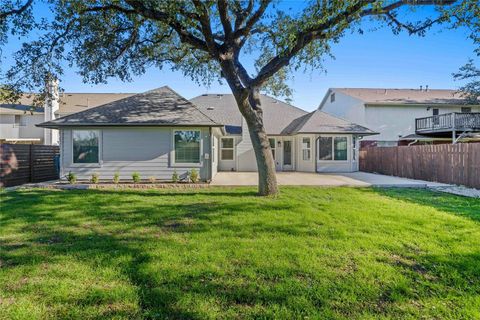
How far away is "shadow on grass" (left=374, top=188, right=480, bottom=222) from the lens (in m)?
7.14

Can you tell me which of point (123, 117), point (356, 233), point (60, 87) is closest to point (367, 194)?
point (356, 233)

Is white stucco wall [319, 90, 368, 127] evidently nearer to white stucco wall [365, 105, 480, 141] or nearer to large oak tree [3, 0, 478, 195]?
white stucco wall [365, 105, 480, 141]

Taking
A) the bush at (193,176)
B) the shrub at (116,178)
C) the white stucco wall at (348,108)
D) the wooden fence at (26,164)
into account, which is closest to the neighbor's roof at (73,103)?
the wooden fence at (26,164)

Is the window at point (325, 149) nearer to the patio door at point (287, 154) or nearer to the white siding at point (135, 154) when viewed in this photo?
the patio door at point (287, 154)

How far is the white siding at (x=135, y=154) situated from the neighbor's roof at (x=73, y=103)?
55.3 ft

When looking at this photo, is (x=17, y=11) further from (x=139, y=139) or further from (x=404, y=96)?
(x=404, y=96)

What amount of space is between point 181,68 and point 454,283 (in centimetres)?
1209

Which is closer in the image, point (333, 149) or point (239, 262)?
point (239, 262)

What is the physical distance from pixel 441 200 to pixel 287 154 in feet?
38.3

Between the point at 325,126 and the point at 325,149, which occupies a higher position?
the point at 325,126

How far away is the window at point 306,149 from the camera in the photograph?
18.3 m

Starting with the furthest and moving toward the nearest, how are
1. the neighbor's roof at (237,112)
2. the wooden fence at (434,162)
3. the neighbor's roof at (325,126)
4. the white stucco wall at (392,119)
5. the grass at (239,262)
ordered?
the white stucco wall at (392,119) → the neighbor's roof at (237,112) → the neighbor's roof at (325,126) → the wooden fence at (434,162) → the grass at (239,262)

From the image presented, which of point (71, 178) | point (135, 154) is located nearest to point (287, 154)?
point (135, 154)

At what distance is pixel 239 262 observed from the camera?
3955 mm
